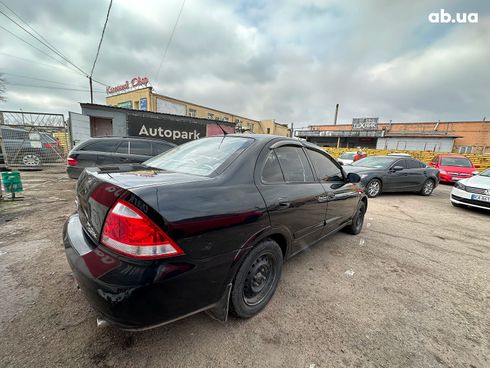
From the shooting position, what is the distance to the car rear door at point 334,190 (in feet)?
9.00

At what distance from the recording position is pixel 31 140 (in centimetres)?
788

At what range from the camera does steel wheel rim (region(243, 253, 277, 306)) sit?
1882 mm

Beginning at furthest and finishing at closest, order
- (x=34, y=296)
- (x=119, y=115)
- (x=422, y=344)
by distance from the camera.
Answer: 1. (x=119, y=115)
2. (x=34, y=296)
3. (x=422, y=344)

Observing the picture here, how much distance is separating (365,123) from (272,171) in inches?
1821

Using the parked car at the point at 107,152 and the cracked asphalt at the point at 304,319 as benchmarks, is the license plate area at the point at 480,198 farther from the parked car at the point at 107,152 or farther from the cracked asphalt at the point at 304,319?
the parked car at the point at 107,152

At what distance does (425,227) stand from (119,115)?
44.6ft

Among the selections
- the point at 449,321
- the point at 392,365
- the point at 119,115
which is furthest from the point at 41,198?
the point at 119,115

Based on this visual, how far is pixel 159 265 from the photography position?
4.00 feet

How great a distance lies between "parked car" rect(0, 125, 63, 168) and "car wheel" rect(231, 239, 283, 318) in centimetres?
939

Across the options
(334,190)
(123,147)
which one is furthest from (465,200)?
(123,147)

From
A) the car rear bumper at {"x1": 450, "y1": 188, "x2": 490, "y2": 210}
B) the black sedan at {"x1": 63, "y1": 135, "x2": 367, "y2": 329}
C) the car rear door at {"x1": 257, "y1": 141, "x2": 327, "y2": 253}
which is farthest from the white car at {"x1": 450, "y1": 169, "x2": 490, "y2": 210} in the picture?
the black sedan at {"x1": 63, "y1": 135, "x2": 367, "y2": 329}

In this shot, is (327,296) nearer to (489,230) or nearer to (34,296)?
(34,296)

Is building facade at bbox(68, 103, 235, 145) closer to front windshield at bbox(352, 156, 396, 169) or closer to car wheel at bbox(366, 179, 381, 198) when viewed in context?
front windshield at bbox(352, 156, 396, 169)

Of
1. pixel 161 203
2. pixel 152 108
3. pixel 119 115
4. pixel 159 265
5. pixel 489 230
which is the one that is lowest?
pixel 489 230
